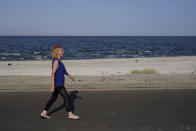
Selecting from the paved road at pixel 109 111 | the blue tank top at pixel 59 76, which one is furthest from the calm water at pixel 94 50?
the blue tank top at pixel 59 76

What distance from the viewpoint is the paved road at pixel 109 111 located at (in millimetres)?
4586

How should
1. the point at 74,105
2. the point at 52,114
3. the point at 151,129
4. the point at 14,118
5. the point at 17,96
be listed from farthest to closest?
the point at 17,96 < the point at 74,105 < the point at 52,114 < the point at 14,118 < the point at 151,129

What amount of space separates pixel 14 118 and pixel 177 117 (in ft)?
10.8

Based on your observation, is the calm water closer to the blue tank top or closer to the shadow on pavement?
the shadow on pavement

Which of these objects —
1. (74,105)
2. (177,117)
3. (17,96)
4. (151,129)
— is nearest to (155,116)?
(177,117)

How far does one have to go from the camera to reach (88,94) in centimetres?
707

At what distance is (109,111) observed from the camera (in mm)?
5535

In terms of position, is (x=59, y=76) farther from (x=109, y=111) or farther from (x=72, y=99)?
(x=72, y=99)

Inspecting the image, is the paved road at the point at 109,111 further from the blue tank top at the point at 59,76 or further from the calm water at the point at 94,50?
the calm water at the point at 94,50

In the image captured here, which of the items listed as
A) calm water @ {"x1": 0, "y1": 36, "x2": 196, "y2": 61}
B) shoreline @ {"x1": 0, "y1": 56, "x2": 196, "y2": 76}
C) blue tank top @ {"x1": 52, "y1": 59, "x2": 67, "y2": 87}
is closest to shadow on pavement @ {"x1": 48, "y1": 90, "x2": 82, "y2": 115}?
blue tank top @ {"x1": 52, "y1": 59, "x2": 67, "y2": 87}

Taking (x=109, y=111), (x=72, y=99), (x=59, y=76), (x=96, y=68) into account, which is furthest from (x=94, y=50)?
(x=59, y=76)

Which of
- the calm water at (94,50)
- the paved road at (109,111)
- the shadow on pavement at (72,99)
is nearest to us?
the paved road at (109,111)

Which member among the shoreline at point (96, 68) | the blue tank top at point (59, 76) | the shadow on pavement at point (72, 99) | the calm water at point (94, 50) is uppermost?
the blue tank top at point (59, 76)

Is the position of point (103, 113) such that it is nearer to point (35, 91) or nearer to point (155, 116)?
point (155, 116)
